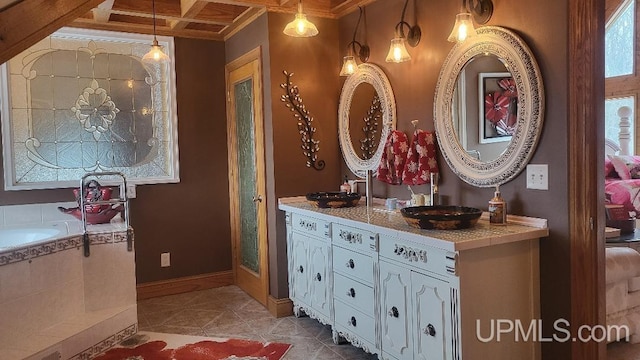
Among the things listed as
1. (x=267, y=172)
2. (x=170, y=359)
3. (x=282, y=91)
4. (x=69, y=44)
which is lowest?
(x=170, y=359)

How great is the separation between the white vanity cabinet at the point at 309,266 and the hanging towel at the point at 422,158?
65 cm

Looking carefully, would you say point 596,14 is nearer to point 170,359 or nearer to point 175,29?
point 170,359

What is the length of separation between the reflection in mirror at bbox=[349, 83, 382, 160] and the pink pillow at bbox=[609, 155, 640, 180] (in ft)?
11.9

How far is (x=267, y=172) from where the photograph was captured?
3.79 m

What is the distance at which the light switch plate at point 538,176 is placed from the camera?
2250 millimetres

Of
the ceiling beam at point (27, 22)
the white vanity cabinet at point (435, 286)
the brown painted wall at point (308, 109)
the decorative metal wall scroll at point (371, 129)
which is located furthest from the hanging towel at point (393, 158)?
the ceiling beam at point (27, 22)

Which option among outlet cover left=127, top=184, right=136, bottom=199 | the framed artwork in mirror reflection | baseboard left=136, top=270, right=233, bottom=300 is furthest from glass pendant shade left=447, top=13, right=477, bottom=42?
baseboard left=136, top=270, right=233, bottom=300

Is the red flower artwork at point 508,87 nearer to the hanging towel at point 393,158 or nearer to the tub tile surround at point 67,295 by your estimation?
the hanging towel at point 393,158

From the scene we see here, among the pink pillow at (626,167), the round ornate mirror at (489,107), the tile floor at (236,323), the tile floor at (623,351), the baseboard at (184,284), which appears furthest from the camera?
the pink pillow at (626,167)

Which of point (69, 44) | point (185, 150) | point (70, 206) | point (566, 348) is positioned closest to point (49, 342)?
point (70, 206)

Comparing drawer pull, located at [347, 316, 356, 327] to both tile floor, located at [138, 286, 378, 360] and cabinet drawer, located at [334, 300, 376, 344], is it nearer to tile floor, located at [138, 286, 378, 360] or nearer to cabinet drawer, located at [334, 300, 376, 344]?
cabinet drawer, located at [334, 300, 376, 344]

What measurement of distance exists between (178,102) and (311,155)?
147cm

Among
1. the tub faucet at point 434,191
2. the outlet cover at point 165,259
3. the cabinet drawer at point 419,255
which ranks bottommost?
the outlet cover at point 165,259

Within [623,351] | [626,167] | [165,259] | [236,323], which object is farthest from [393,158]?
[626,167]
